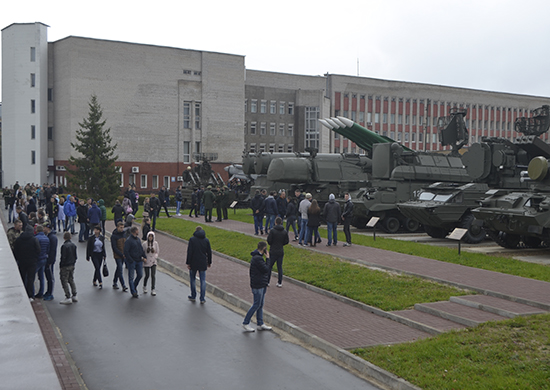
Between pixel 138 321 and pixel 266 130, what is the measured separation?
198 feet

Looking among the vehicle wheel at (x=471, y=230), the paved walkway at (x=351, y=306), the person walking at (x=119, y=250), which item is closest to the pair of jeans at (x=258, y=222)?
the paved walkway at (x=351, y=306)

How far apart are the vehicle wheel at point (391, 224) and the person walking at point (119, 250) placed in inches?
525

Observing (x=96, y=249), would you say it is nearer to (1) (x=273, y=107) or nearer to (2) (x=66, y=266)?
(2) (x=66, y=266)

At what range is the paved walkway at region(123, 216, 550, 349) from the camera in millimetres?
9992

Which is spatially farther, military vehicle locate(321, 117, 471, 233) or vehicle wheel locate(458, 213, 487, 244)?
military vehicle locate(321, 117, 471, 233)

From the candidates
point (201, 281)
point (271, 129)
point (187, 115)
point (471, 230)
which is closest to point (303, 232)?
point (471, 230)

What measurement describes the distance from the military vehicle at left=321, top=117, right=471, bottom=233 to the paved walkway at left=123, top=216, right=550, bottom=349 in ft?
19.5

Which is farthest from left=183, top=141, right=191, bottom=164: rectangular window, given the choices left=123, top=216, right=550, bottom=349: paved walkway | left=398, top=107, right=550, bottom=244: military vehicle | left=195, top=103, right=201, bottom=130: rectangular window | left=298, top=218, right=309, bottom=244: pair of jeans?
left=123, top=216, right=550, bottom=349: paved walkway

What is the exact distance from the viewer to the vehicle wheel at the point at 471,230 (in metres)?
21.3

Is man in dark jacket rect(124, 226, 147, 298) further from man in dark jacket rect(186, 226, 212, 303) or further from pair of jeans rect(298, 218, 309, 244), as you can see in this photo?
pair of jeans rect(298, 218, 309, 244)

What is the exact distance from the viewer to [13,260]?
11875 millimetres

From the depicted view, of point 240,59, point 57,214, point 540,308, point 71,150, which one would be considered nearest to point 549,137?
point 240,59

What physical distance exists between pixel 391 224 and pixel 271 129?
47.0 m

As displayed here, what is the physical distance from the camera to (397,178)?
26.0 m
